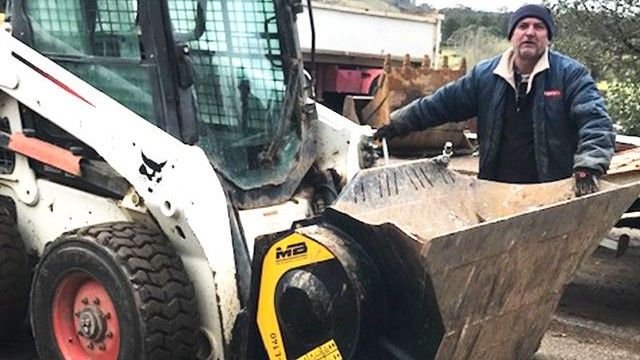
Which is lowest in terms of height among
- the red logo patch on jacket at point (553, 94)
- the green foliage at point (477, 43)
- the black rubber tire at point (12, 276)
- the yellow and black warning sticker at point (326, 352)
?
the green foliage at point (477, 43)

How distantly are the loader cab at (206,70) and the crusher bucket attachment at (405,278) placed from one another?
955 millimetres

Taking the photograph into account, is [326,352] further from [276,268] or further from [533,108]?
[533,108]

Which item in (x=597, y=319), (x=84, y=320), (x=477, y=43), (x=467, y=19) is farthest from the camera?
(x=467, y=19)

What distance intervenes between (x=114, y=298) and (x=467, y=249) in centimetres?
144

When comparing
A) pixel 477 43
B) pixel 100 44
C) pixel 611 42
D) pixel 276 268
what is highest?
pixel 100 44

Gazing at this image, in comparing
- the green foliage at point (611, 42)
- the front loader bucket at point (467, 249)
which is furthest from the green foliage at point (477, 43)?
the front loader bucket at point (467, 249)

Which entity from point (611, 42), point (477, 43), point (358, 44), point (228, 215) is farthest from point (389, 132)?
point (477, 43)

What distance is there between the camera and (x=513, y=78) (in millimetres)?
4227

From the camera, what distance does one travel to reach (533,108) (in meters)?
4.19

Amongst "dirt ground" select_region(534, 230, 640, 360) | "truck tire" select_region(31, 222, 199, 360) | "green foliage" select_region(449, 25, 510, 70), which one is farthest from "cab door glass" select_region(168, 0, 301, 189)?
"green foliage" select_region(449, 25, 510, 70)

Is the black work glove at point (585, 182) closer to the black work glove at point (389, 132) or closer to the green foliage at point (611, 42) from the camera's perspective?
the black work glove at point (389, 132)

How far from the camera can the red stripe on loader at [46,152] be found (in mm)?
4043

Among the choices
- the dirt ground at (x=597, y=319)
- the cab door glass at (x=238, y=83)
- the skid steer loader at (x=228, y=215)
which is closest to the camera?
the skid steer loader at (x=228, y=215)

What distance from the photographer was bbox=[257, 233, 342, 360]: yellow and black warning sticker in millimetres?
3100
